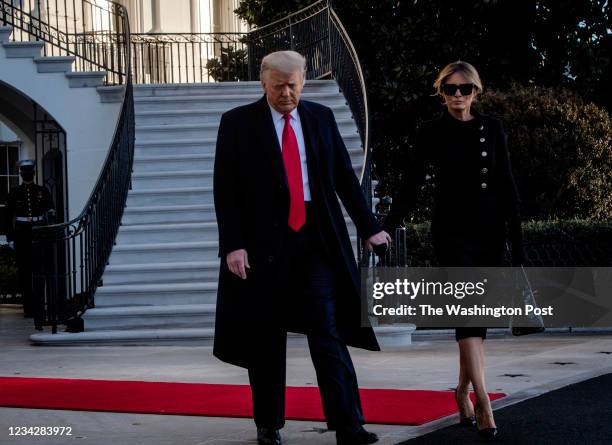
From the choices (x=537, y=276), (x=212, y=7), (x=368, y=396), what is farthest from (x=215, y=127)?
(x=212, y=7)

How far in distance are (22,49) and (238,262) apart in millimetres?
10916

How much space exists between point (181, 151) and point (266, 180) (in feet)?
30.4

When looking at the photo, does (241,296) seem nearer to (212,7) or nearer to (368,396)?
(368,396)

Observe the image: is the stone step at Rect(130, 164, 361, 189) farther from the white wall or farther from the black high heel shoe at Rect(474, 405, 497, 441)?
the black high heel shoe at Rect(474, 405, 497, 441)

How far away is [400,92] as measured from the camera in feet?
63.2

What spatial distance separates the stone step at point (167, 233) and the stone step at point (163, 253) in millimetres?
302

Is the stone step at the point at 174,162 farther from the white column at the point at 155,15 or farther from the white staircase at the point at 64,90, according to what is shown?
the white column at the point at 155,15

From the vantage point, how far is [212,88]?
16.8m

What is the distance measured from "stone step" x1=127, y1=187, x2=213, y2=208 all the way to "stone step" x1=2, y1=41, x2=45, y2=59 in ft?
9.83

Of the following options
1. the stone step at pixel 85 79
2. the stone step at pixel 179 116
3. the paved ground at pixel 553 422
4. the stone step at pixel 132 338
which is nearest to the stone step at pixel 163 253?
the stone step at pixel 132 338

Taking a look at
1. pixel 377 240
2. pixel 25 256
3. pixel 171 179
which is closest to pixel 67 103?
pixel 171 179

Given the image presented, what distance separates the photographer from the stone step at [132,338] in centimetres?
1139

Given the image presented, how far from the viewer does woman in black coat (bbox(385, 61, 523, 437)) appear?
19.7ft

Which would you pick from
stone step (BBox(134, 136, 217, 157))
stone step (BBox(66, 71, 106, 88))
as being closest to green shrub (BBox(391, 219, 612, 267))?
stone step (BBox(134, 136, 217, 157))
